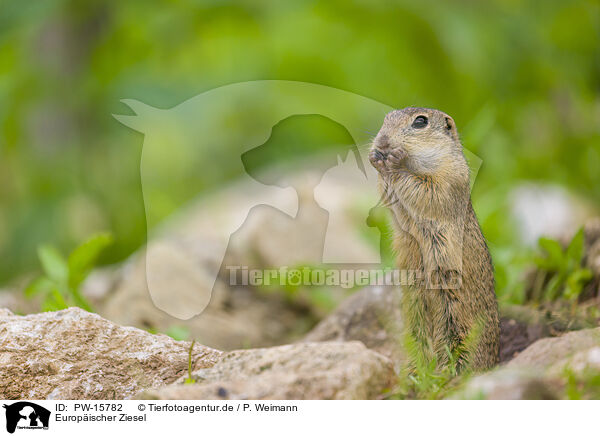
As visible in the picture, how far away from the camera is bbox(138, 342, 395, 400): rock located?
203 centimetres

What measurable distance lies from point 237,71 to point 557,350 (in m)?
3.98

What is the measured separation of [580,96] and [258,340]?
12.7 ft

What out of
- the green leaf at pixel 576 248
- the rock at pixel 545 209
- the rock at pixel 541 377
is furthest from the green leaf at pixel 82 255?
the rock at pixel 545 209

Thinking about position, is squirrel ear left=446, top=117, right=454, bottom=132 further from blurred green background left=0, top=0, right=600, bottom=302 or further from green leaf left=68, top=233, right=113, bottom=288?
blurred green background left=0, top=0, right=600, bottom=302

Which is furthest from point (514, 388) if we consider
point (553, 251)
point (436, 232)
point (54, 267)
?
point (54, 267)

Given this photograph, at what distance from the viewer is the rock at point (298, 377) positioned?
2.03m

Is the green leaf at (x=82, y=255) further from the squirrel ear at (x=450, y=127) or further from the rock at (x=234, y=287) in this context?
Result: the squirrel ear at (x=450, y=127)

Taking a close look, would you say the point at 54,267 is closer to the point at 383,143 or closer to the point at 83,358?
the point at 83,358

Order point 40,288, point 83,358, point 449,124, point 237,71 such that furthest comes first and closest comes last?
point 237,71
point 40,288
point 449,124
point 83,358

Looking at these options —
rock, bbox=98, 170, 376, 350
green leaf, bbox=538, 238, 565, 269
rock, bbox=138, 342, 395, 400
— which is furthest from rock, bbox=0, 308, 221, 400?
green leaf, bbox=538, 238, 565, 269

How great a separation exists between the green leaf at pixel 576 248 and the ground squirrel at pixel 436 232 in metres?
0.85

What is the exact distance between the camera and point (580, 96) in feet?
20.6

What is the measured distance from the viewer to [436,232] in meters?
2.68

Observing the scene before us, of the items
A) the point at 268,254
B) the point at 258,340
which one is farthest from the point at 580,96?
the point at 258,340
